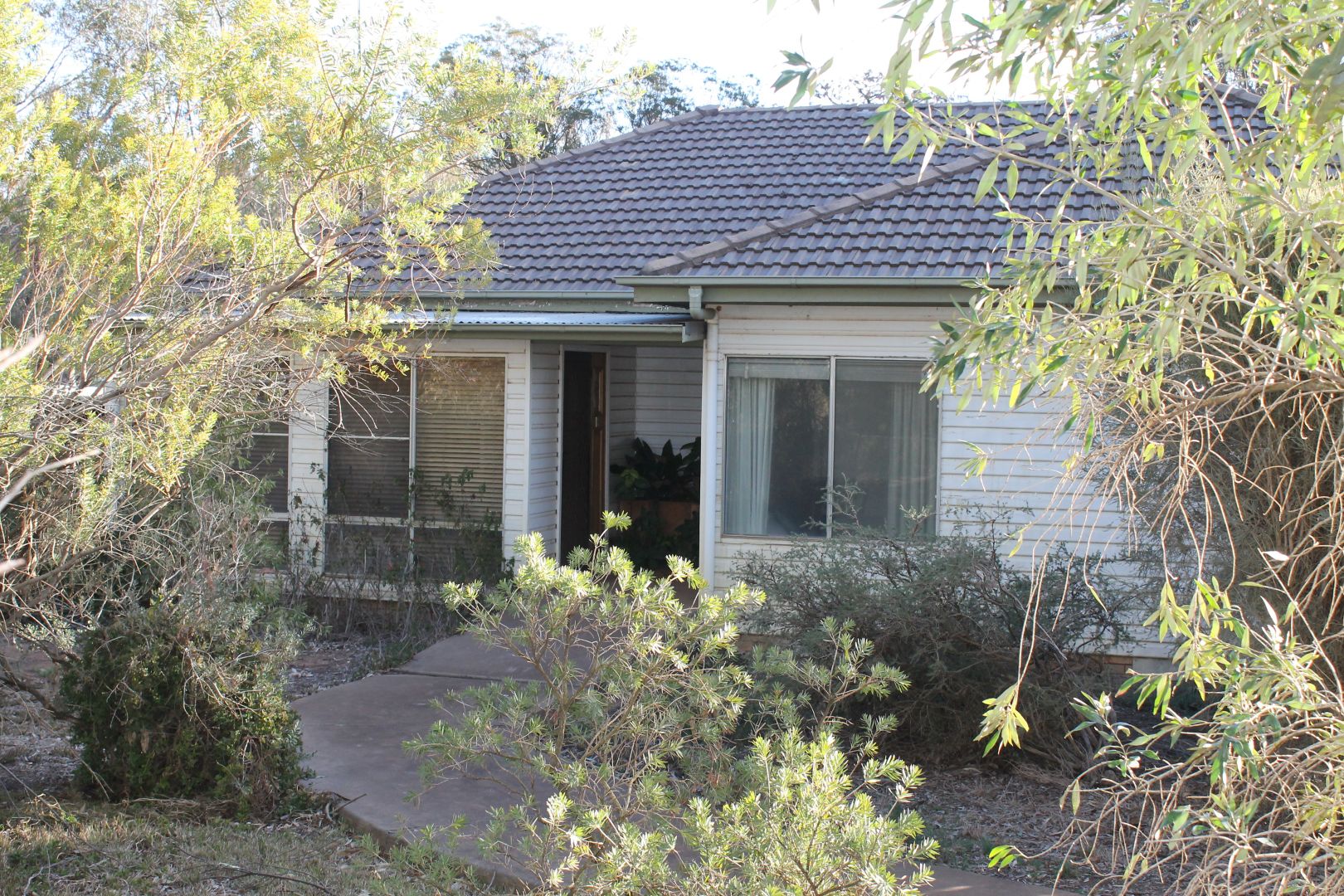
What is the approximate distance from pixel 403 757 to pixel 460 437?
15.7 ft

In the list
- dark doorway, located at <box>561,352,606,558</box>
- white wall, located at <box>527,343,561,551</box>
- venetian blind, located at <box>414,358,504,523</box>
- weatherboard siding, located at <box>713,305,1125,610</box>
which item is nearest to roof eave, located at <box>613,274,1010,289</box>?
weatherboard siding, located at <box>713,305,1125,610</box>

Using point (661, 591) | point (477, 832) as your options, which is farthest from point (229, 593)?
point (661, 591)

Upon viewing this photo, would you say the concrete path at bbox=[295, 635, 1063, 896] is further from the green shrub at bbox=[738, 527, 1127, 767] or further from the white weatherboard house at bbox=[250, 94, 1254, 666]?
the white weatherboard house at bbox=[250, 94, 1254, 666]

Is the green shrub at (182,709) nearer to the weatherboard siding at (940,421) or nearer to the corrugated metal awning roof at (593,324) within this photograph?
the weatherboard siding at (940,421)

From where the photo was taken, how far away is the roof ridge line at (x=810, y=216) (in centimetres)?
955

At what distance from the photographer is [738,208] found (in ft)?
38.3

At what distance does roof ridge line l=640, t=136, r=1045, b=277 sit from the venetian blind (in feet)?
6.79

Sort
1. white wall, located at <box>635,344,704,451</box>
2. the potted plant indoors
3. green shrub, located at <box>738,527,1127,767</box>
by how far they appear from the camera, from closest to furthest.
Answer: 1. green shrub, located at <box>738,527,1127,767</box>
2. the potted plant indoors
3. white wall, located at <box>635,344,704,451</box>

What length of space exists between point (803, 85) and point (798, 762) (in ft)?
6.36

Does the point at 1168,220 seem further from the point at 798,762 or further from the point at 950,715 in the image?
the point at 950,715

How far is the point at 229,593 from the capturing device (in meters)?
6.12

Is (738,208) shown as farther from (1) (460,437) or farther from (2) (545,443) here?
(1) (460,437)

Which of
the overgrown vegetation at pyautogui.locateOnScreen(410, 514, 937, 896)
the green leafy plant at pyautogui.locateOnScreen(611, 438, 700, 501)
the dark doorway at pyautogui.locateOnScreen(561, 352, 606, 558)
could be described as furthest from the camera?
the green leafy plant at pyautogui.locateOnScreen(611, 438, 700, 501)

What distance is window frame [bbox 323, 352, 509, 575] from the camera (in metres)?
11.0
